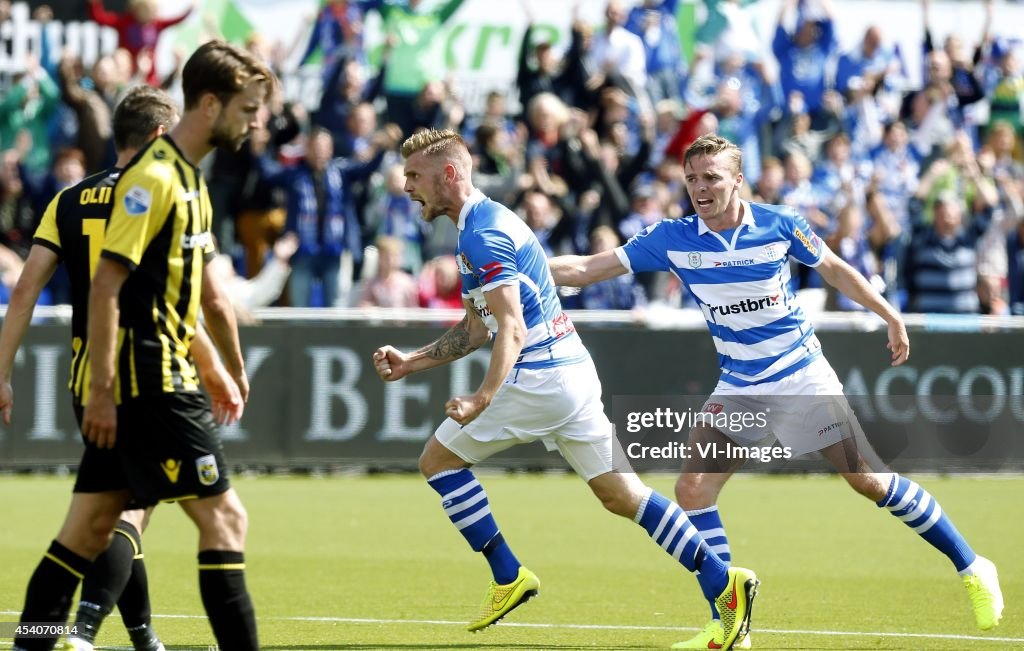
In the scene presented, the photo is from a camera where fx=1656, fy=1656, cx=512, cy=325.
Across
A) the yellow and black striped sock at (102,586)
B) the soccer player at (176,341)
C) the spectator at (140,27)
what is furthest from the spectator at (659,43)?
the soccer player at (176,341)

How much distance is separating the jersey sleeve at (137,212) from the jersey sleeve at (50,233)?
0.90 metres

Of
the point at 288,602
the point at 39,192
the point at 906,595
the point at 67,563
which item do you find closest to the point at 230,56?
the point at 67,563

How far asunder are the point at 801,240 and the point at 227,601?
12.4ft

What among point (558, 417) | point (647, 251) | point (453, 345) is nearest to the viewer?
point (558, 417)

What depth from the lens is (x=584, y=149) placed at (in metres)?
17.6

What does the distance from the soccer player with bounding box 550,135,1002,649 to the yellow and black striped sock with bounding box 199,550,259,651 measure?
305 cm

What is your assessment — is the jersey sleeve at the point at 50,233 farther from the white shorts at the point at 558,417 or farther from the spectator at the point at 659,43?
the spectator at the point at 659,43

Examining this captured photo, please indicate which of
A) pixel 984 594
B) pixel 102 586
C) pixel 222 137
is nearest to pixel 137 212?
pixel 222 137

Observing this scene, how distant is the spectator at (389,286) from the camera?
53.6 feet

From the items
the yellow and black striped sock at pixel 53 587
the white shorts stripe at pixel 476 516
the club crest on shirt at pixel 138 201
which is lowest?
the white shorts stripe at pixel 476 516

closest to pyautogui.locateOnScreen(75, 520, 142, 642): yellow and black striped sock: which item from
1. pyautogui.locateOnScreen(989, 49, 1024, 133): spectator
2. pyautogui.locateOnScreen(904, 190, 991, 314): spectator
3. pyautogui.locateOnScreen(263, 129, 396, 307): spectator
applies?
pyautogui.locateOnScreen(263, 129, 396, 307): spectator

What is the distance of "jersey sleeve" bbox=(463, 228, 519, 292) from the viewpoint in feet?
23.9

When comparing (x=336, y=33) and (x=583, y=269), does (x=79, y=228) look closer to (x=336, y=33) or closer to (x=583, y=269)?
(x=583, y=269)

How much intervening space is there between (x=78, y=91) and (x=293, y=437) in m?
4.30
